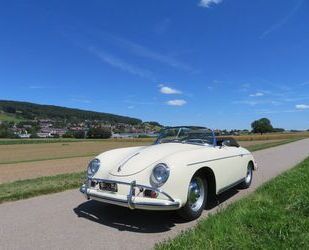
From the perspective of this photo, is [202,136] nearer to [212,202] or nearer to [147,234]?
[212,202]

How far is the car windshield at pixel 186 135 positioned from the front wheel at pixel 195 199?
3.85ft

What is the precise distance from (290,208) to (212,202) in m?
1.58

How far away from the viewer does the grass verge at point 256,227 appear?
13.5ft

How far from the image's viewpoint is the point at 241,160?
25.4 feet

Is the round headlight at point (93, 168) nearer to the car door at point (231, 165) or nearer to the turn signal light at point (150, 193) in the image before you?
the turn signal light at point (150, 193)

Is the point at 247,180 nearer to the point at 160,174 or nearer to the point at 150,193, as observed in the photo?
the point at 160,174

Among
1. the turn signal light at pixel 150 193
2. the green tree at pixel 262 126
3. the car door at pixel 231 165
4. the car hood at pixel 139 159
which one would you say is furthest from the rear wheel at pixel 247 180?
the green tree at pixel 262 126

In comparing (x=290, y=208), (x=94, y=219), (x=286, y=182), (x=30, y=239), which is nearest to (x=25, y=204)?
(x=94, y=219)

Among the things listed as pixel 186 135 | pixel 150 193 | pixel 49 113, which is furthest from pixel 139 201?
pixel 49 113

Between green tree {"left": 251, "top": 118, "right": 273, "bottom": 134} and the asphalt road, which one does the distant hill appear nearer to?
green tree {"left": 251, "top": 118, "right": 273, "bottom": 134}

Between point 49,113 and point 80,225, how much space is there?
15478cm

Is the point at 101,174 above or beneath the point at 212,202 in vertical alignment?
above

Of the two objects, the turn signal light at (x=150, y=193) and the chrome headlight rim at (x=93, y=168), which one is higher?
the chrome headlight rim at (x=93, y=168)

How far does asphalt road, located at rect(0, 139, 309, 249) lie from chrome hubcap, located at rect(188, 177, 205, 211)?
325mm
